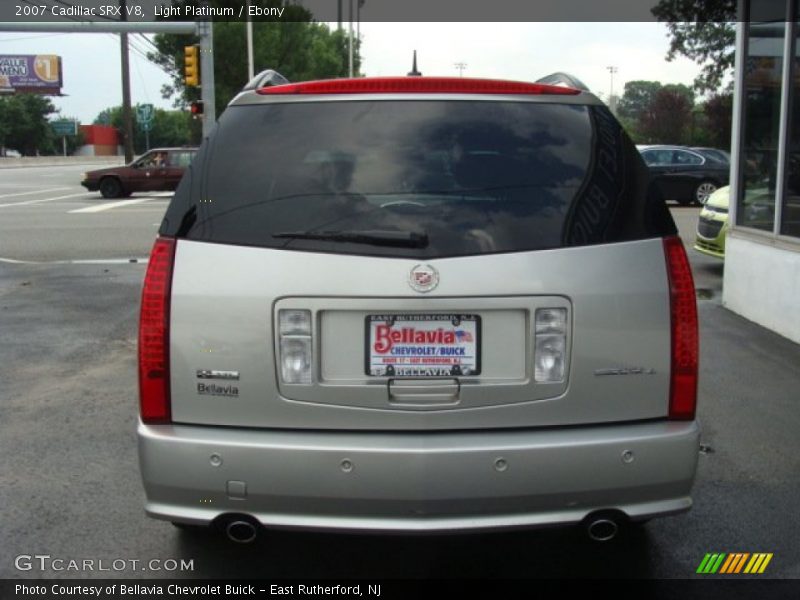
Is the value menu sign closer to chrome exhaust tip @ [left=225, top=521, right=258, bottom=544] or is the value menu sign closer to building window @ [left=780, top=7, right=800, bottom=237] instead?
building window @ [left=780, top=7, right=800, bottom=237]

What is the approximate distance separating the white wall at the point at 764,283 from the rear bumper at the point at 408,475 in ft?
15.8

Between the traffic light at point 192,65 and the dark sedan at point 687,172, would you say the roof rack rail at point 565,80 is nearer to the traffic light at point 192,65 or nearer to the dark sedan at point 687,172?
the dark sedan at point 687,172

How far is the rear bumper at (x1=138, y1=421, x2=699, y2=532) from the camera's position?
2.65 meters

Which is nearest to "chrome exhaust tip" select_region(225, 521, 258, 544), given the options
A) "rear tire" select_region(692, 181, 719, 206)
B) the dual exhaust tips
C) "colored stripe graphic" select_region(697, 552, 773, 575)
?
the dual exhaust tips

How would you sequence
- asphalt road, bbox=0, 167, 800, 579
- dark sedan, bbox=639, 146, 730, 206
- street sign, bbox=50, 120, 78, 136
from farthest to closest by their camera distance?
street sign, bbox=50, 120, 78, 136, dark sedan, bbox=639, 146, 730, 206, asphalt road, bbox=0, 167, 800, 579

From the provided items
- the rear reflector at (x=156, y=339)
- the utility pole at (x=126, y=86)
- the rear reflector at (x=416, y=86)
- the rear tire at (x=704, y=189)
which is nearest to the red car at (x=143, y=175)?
the rear tire at (x=704, y=189)

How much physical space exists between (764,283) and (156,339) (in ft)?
20.4

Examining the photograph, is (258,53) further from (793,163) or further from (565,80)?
(565,80)

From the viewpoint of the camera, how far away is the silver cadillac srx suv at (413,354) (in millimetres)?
2664

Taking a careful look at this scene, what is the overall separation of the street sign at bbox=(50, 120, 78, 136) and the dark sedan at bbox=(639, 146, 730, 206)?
309ft

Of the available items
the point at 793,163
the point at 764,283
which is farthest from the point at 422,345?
the point at 793,163

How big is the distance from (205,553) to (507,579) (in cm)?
120

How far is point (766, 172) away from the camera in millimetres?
7867

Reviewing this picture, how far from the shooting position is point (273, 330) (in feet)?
8.84
